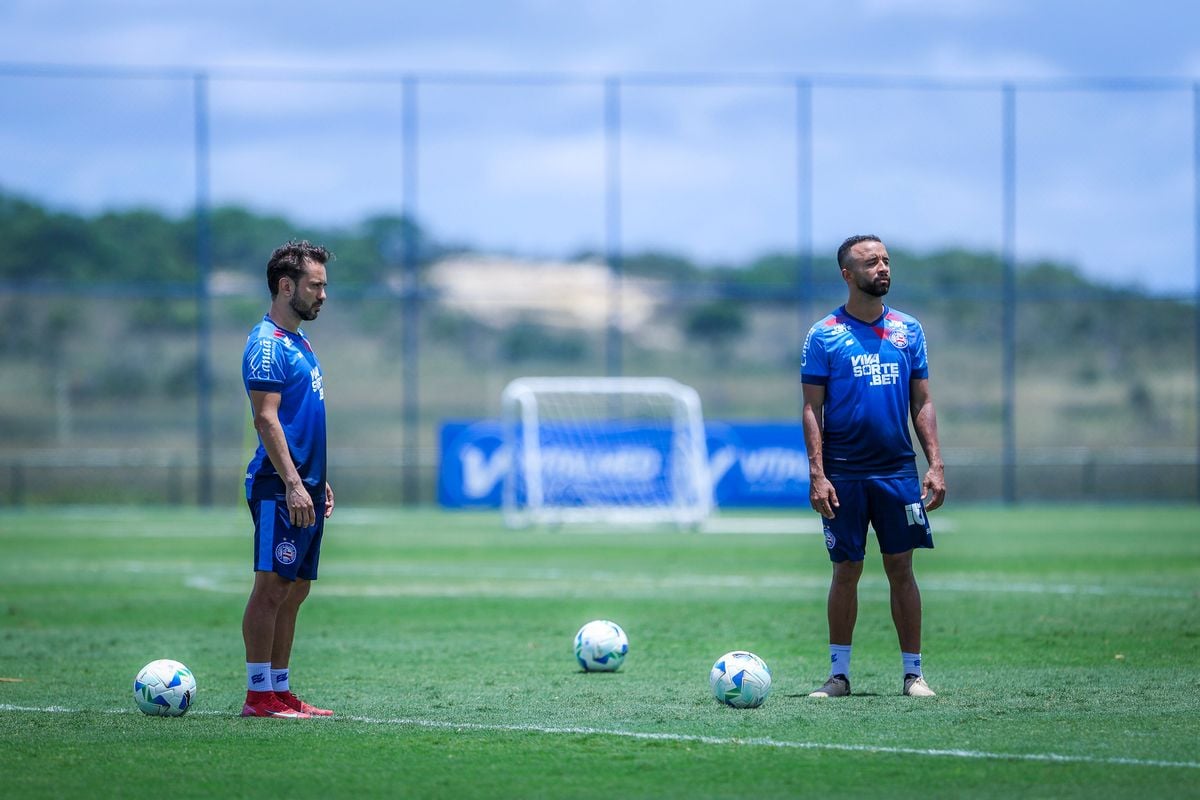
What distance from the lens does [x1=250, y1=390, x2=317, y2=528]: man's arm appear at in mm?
8289

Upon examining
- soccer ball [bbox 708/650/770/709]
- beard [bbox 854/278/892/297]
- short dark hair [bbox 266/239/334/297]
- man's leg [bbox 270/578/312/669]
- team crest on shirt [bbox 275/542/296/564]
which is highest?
short dark hair [bbox 266/239/334/297]

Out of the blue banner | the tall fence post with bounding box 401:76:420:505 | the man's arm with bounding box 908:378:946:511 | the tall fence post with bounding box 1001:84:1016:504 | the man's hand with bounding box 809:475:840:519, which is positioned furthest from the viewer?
the tall fence post with bounding box 1001:84:1016:504

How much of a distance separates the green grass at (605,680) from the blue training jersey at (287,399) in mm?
1223

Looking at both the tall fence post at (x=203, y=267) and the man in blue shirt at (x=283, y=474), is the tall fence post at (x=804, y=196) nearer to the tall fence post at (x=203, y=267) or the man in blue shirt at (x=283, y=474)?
the tall fence post at (x=203, y=267)

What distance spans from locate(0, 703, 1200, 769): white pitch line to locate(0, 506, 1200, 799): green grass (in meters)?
0.02

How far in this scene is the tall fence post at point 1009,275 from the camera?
1340 inches

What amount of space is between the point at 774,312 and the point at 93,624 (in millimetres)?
37363

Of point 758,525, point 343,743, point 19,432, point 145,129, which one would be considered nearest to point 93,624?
point 343,743

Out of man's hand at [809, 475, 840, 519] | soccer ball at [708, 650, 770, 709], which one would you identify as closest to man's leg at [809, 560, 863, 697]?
man's hand at [809, 475, 840, 519]

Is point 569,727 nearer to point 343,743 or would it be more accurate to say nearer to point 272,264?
point 343,743

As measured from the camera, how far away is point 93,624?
13531mm

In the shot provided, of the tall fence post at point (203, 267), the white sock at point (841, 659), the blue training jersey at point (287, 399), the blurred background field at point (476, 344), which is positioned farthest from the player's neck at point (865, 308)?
the blurred background field at point (476, 344)

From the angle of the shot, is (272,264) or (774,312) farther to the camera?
(774,312)

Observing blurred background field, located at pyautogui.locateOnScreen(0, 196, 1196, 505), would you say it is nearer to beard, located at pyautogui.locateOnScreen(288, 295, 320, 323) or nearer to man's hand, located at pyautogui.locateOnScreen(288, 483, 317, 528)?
beard, located at pyautogui.locateOnScreen(288, 295, 320, 323)
